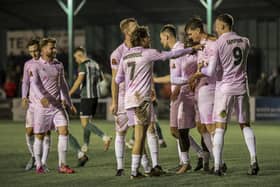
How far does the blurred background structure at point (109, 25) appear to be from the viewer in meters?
32.0

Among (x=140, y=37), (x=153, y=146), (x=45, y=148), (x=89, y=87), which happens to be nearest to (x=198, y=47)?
(x=140, y=37)

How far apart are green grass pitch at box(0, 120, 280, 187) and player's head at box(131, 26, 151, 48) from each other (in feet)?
5.69

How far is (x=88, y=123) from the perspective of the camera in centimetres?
1426

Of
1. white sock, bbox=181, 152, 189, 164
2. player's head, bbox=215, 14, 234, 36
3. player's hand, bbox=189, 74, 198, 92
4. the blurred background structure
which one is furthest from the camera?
the blurred background structure

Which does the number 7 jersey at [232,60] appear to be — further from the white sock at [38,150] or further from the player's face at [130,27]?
the white sock at [38,150]

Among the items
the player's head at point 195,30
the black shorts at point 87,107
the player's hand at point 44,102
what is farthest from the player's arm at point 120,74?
the black shorts at point 87,107

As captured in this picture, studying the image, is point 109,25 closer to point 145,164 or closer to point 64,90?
point 64,90

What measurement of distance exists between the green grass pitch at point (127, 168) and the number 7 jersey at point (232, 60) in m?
1.18

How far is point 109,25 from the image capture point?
3591 cm

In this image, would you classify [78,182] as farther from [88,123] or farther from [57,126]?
[88,123]

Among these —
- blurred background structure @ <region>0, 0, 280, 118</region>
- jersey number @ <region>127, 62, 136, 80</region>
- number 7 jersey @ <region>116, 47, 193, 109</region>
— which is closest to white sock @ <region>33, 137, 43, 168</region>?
number 7 jersey @ <region>116, 47, 193, 109</region>

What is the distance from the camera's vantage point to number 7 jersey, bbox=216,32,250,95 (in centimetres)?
1022

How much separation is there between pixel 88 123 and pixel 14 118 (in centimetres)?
1310

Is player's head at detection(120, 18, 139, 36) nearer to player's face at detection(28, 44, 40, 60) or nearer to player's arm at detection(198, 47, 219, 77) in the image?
player's arm at detection(198, 47, 219, 77)
